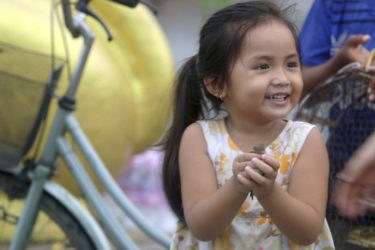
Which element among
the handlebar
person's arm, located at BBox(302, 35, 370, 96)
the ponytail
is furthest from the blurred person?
the handlebar

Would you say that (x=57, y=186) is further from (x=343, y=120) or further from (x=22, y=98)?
(x=343, y=120)

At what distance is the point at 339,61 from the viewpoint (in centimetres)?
236

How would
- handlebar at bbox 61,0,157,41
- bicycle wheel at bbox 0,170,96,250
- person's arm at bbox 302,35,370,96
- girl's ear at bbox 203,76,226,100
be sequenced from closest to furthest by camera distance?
girl's ear at bbox 203,76,226,100, person's arm at bbox 302,35,370,96, handlebar at bbox 61,0,157,41, bicycle wheel at bbox 0,170,96,250

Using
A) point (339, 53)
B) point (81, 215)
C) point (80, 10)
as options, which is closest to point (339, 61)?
point (339, 53)

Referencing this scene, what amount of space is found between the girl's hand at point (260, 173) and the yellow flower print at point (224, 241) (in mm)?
283

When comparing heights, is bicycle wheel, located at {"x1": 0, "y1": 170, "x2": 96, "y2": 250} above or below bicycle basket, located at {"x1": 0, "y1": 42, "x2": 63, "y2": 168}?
below

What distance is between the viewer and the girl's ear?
186 centimetres

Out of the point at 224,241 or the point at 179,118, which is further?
the point at 179,118

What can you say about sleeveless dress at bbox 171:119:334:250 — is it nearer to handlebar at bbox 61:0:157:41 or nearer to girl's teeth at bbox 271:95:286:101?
girl's teeth at bbox 271:95:286:101

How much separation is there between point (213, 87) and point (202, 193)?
1.03ft

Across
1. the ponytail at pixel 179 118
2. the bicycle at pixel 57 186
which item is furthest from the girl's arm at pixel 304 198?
the bicycle at pixel 57 186

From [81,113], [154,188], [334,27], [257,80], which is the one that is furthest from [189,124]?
[154,188]

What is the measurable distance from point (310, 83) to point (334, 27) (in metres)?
0.26

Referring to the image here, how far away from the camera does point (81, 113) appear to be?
12.2 ft
